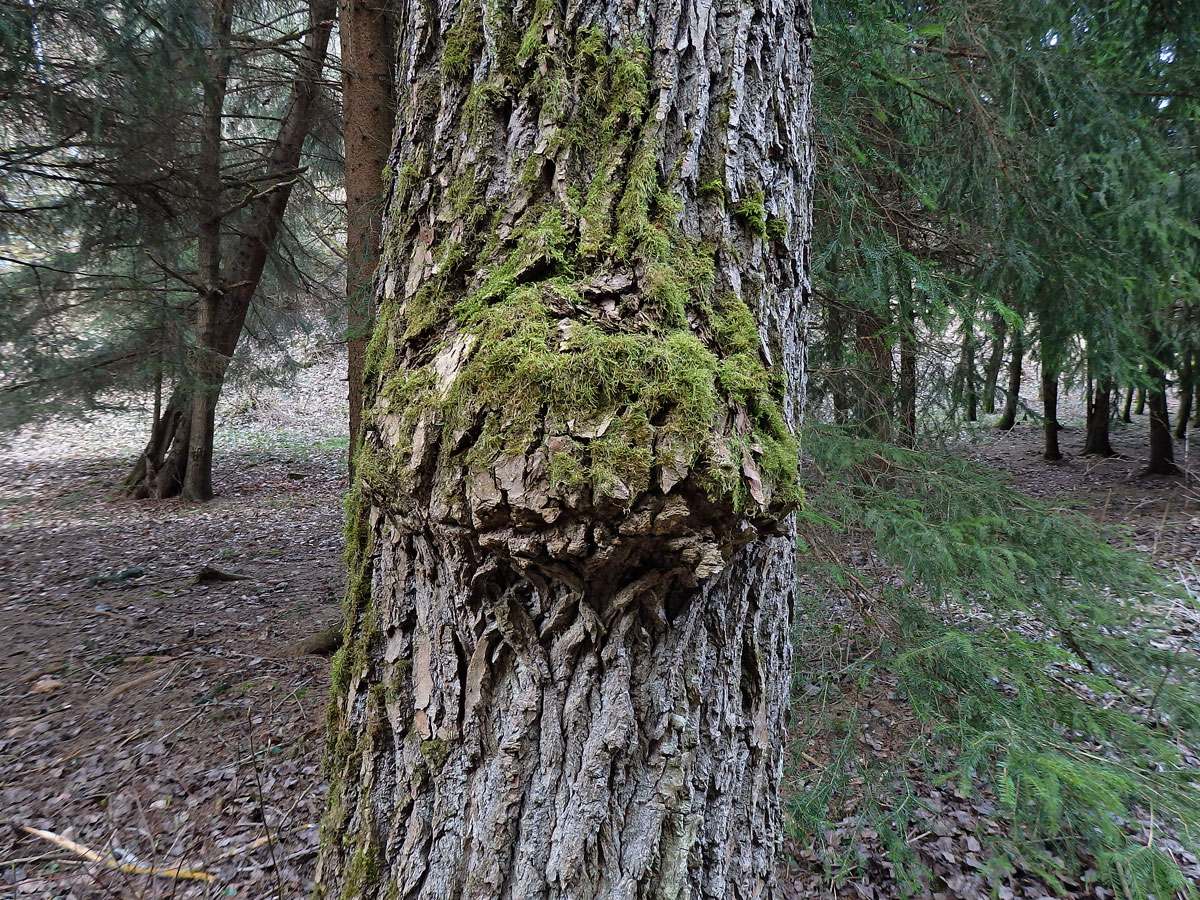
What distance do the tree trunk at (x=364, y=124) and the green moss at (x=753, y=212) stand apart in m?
3.36

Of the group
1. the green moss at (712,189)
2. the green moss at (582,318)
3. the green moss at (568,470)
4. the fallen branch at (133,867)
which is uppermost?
the green moss at (712,189)

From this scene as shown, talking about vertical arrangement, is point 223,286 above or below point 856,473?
above

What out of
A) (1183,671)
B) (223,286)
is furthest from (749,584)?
(223,286)

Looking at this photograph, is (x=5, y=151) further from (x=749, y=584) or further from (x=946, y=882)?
(x=946, y=882)

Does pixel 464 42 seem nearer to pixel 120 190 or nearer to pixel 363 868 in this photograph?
pixel 363 868

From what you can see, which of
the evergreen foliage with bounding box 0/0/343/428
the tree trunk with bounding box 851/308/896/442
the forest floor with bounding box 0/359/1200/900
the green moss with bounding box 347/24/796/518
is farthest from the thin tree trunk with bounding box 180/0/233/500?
the green moss with bounding box 347/24/796/518

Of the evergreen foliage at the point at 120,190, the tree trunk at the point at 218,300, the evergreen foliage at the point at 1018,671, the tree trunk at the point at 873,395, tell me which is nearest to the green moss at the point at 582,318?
the evergreen foliage at the point at 1018,671

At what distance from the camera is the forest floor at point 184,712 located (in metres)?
2.74

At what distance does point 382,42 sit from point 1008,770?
511 cm

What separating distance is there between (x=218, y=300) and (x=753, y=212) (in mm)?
8925

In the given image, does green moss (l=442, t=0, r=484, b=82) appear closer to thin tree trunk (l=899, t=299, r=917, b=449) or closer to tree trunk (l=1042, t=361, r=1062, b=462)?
thin tree trunk (l=899, t=299, r=917, b=449)

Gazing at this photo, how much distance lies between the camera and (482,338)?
1.11m

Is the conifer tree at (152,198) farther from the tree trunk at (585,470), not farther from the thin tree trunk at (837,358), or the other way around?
the tree trunk at (585,470)

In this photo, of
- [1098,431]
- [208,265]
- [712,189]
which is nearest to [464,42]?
[712,189]
